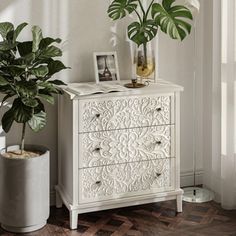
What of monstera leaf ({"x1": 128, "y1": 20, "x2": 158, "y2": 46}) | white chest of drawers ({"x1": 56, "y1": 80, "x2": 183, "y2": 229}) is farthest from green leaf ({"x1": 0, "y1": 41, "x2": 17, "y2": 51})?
monstera leaf ({"x1": 128, "y1": 20, "x2": 158, "y2": 46})

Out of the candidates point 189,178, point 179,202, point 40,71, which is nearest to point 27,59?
point 40,71

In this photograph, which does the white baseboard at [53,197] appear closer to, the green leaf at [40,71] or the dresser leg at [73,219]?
the dresser leg at [73,219]

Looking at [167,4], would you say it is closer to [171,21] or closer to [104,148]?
[171,21]

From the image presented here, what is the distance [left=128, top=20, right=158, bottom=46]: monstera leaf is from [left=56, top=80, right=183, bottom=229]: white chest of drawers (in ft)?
0.97

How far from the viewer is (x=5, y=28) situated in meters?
3.36

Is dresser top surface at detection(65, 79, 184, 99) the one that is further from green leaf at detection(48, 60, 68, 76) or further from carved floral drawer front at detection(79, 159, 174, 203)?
carved floral drawer front at detection(79, 159, 174, 203)

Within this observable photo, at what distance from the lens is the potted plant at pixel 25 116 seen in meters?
3.26

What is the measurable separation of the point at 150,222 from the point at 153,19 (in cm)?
127

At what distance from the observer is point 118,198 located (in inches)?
144

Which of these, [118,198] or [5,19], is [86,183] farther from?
[5,19]

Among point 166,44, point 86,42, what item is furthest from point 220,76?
point 86,42

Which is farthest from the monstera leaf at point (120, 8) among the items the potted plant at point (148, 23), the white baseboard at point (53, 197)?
the white baseboard at point (53, 197)

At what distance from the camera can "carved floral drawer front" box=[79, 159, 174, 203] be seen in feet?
11.7

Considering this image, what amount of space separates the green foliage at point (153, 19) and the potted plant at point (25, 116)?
18.4 inches
